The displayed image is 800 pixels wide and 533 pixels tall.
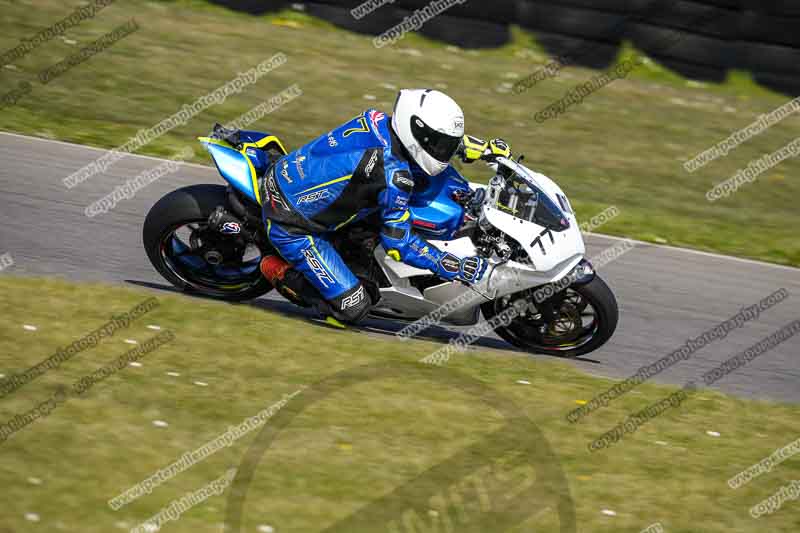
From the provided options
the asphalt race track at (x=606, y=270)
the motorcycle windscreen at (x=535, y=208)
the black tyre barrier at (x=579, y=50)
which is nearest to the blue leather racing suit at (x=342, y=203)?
the motorcycle windscreen at (x=535, y=208)

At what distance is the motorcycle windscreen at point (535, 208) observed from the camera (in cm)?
709

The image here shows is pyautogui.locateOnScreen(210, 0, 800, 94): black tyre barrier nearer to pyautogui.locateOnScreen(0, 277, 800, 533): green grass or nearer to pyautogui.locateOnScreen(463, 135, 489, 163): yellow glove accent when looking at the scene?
pyautogui.locateOnScreen(463, 135, 489, 163): yellow glove accent

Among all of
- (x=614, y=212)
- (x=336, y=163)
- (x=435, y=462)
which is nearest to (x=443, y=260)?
(x=336, y=163)

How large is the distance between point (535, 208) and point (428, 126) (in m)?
1.00

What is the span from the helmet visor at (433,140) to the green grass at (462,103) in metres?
4.34

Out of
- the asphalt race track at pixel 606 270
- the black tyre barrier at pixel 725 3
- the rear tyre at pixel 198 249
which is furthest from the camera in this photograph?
the black tyre barrier at pixel 725 3

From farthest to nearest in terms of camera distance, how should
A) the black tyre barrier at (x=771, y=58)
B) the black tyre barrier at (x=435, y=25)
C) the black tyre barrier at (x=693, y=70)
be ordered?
the black tyre barrier at (x=435, y=25)
the black tyre barrier at (x=693, y=70)
the black tyre barrier at (x=771, y=58)

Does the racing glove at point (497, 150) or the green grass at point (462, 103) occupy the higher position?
the racing glove at point (497, 150)

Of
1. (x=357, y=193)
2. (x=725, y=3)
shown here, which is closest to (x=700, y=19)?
(x=725, y=3)

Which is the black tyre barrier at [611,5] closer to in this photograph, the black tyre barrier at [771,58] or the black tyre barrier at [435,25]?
the black tyre barrier at [435,25]

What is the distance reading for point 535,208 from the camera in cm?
709

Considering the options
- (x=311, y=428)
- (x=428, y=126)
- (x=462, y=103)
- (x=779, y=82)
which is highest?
(x=428, y=126)

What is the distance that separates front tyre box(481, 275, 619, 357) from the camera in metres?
7.29

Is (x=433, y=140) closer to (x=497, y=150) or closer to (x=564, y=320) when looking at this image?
(x=497, y=150)
